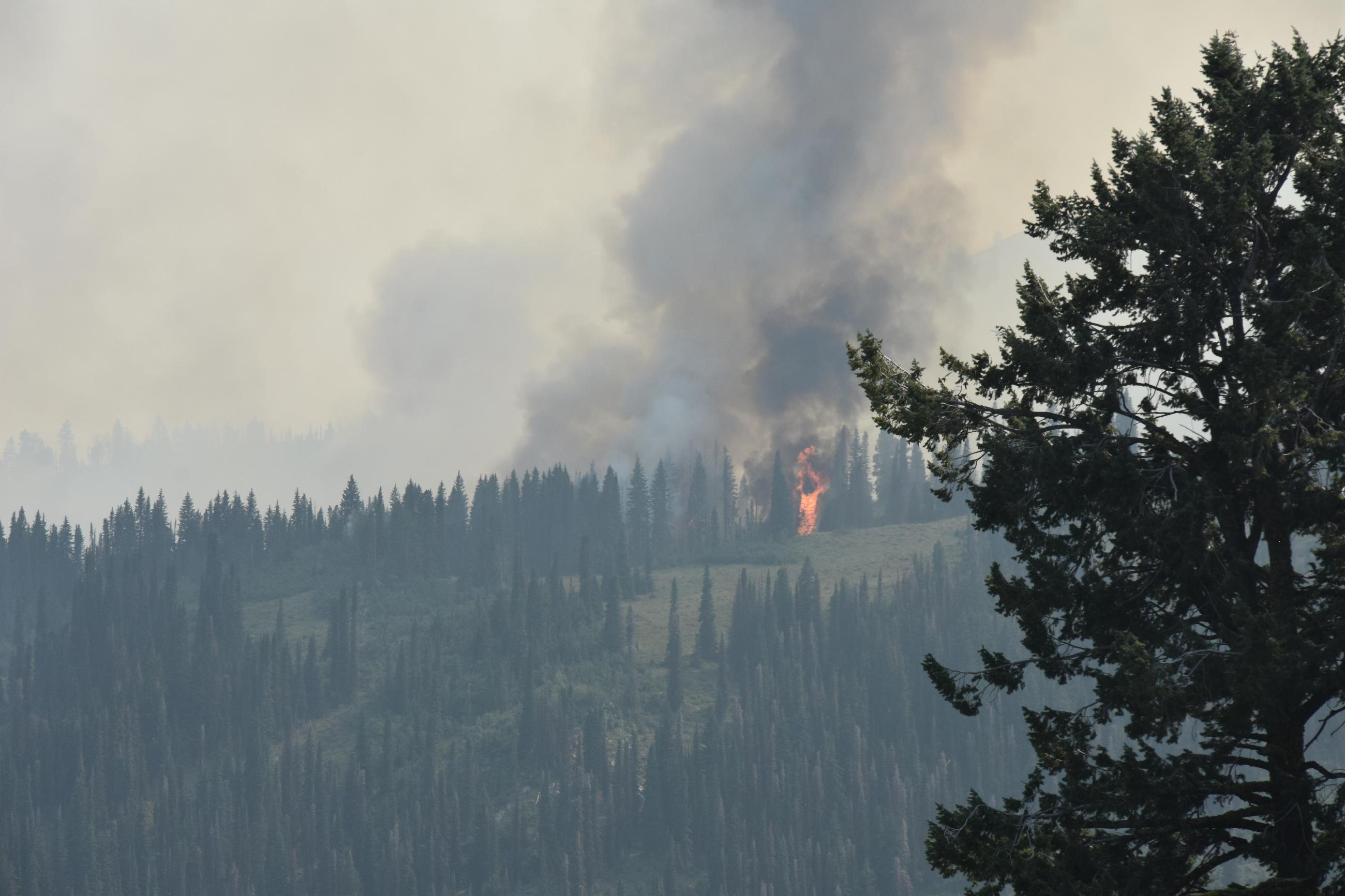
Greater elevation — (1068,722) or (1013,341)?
(1013,341)

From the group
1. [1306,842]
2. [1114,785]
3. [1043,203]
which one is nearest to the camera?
[1306,842]

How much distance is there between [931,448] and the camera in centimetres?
2562

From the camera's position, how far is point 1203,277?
969 inches

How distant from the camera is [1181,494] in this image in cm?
2305

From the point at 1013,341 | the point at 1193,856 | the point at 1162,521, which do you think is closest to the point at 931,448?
the point at 1013,341

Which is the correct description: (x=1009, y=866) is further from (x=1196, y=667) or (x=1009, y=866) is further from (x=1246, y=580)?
(x=1246, y=580)

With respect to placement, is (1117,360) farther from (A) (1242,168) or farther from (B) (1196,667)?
(B) (1196,667)

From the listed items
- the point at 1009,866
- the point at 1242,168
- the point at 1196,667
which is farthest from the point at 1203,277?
the point at 1009,866

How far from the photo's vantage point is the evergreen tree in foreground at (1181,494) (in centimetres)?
2189

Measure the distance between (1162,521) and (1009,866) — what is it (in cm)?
639

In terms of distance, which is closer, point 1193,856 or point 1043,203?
point 1193,856

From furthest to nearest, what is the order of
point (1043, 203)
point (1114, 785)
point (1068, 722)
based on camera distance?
point (1043, 203) < point (1068, 722) < point (1114, 785)

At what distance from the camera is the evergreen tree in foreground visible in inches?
862

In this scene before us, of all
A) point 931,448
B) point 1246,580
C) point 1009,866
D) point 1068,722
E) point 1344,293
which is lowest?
point 1009,866
